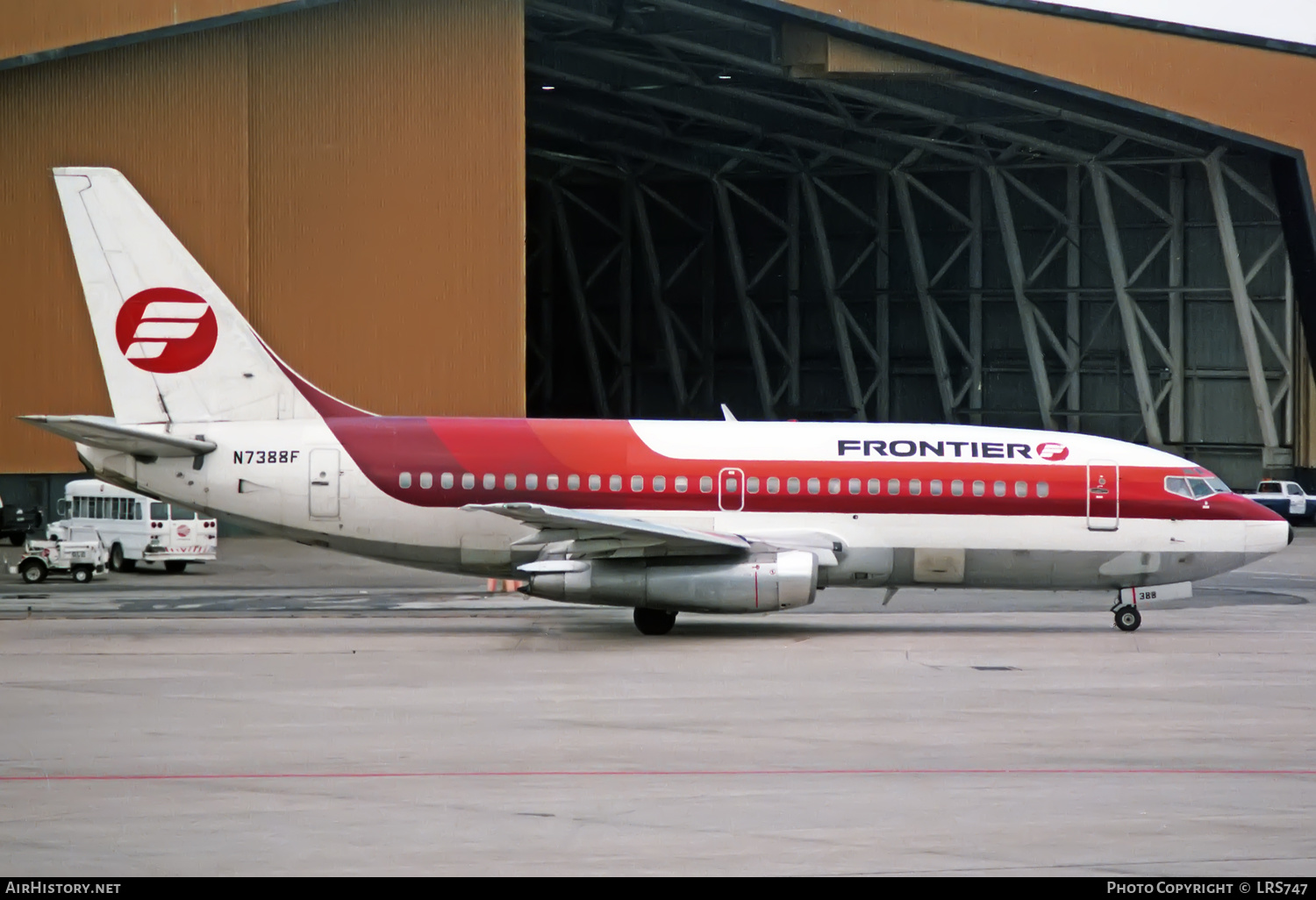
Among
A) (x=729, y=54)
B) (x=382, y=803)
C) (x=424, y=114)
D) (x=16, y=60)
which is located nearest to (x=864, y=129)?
(x=729, y=54)

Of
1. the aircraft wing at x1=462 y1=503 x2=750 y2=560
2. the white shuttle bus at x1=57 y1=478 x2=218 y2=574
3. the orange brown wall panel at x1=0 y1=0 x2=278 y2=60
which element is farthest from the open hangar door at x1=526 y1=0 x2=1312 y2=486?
the aircraft wing at x1=462 y1=503 x2=750 y2=560

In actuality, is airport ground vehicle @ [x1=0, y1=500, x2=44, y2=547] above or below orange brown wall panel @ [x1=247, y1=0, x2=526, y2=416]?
below

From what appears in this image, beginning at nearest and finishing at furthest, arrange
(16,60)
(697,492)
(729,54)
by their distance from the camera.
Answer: (697,492) → (16,60) → (729,54)

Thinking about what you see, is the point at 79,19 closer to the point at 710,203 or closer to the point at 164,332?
the point at 164,332

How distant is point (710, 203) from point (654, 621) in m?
46.0

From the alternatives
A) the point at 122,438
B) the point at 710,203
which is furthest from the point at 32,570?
the point at 710,203

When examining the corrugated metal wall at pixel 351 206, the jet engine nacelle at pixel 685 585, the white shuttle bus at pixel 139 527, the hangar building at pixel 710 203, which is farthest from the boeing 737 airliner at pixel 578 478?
the corrugated metal wall at pixel 351 206

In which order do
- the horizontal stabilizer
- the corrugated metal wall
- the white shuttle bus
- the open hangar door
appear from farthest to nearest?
the open hangar door
the corrugated metal wall
the white shuttle bus
the horizontal stabilizer

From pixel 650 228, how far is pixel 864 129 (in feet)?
58.4

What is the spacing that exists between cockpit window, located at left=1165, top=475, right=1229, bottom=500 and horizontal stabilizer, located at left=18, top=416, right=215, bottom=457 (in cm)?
1486

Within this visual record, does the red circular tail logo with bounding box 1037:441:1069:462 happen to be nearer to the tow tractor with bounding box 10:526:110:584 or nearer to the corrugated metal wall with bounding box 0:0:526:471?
the corrugated metal wall with bounding box 0:0:526:471

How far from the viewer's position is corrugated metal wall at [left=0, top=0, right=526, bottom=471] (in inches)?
1553
